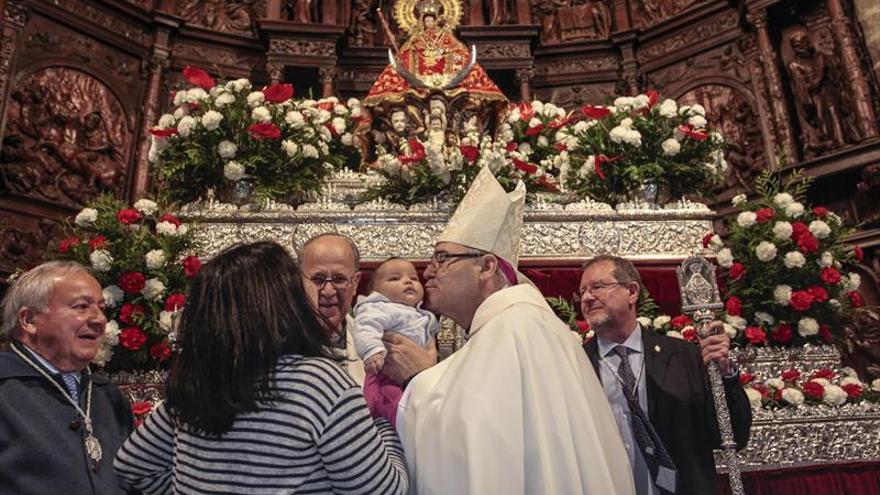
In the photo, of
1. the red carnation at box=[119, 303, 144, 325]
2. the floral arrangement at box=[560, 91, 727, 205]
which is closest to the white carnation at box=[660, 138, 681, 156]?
the floral arrangement at box=[560, 91, 727, 205]

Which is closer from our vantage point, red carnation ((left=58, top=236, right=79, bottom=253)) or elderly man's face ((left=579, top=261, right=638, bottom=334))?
elderly man's face ((left=579, top=261, right=638, bottom=334))

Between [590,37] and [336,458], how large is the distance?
39.5 ft

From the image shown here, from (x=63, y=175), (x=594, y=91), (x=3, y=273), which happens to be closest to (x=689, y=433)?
(x=3, y=273)

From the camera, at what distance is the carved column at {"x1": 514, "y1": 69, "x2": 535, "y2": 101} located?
11.4 meters

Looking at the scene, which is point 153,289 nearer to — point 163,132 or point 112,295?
point 112,295

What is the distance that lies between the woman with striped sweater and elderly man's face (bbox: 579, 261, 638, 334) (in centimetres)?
153

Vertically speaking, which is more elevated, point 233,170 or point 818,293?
point 233,170

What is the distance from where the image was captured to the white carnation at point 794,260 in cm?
398

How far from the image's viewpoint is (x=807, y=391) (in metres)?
3.48

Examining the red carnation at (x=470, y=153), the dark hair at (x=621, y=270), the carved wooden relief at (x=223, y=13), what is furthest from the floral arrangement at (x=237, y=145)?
the carved wooden relief at (x=223, y=13)

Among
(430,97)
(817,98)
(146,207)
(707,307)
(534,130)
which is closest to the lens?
(707,307)

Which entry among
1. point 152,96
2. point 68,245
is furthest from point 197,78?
point 152,96

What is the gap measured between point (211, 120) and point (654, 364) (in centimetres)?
354

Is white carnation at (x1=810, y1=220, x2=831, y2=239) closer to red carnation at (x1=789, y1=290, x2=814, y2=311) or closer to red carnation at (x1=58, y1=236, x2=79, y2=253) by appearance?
red carnation at (x1=789, y1=290, x2=814, y2=311)
